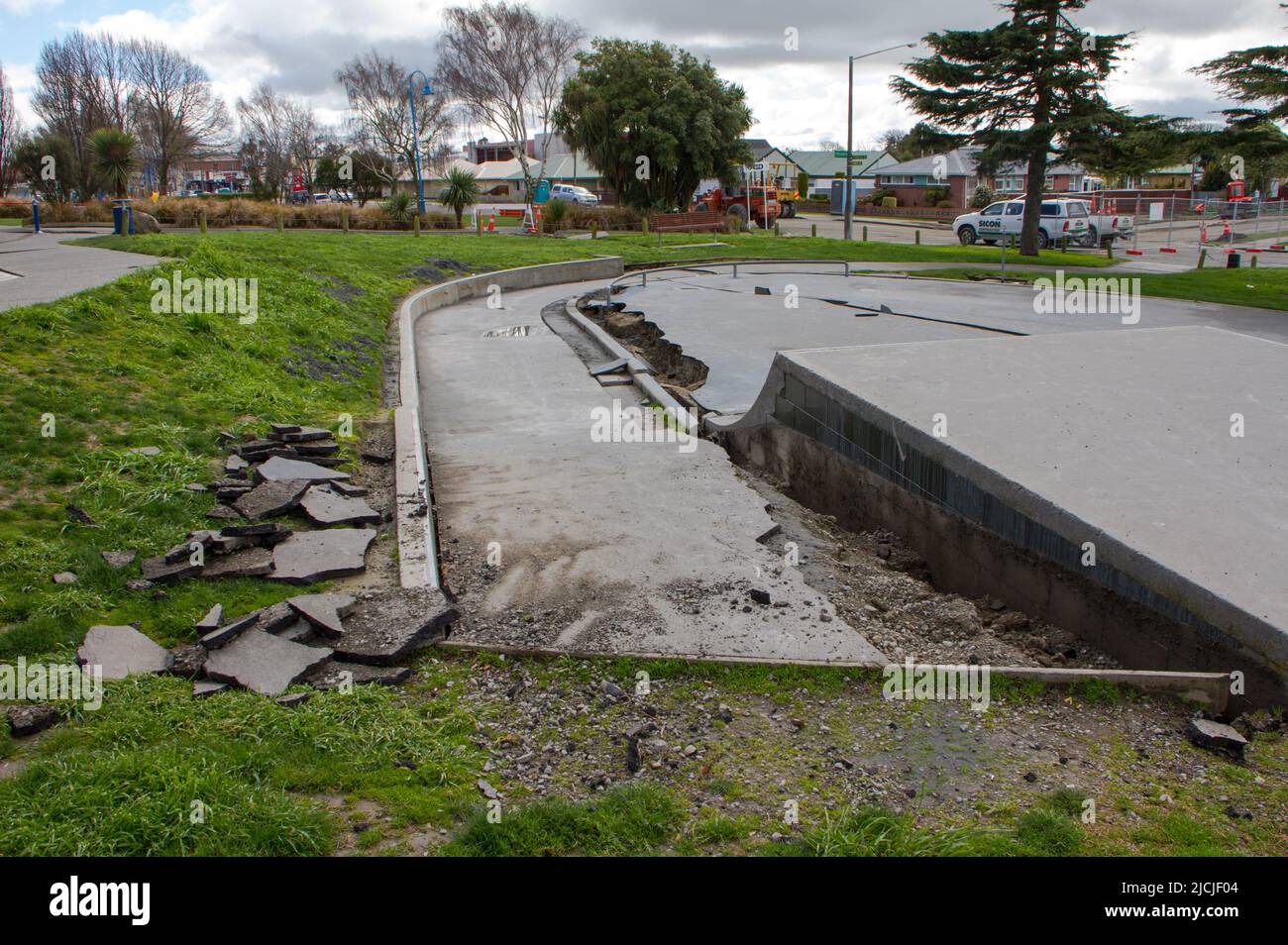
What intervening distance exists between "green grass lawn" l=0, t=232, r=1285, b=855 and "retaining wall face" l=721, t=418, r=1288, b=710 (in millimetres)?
689

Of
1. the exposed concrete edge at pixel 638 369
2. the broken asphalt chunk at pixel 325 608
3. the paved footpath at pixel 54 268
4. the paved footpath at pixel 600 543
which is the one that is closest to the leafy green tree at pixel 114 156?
the paved footpath at pixel 54 268

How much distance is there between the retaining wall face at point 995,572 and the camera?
469cm

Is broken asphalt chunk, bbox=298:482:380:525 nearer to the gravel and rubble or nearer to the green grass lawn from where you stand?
the green grass lawn

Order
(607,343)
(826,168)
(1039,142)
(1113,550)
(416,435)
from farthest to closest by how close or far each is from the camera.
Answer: (826,168), (1039,142), (607,343), (416,435), (1113,550)

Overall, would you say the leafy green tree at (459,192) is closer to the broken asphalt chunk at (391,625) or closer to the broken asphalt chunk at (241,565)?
the broken asphalt chunk at (241,565)

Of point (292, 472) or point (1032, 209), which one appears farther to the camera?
point (1032, 209)

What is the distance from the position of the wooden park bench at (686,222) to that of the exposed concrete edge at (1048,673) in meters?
38.5

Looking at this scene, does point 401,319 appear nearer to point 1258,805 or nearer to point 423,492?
point 423,492

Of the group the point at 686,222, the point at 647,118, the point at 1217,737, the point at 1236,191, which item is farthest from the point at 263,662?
the point at 1236,191

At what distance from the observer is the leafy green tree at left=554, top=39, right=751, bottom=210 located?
153 ft

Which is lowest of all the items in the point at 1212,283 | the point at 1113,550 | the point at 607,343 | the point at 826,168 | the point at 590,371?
the point at 1113,550

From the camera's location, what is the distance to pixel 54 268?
15523mm

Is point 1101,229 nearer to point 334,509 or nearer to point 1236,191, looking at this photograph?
point 1236,191

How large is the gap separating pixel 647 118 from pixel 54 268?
116ft
